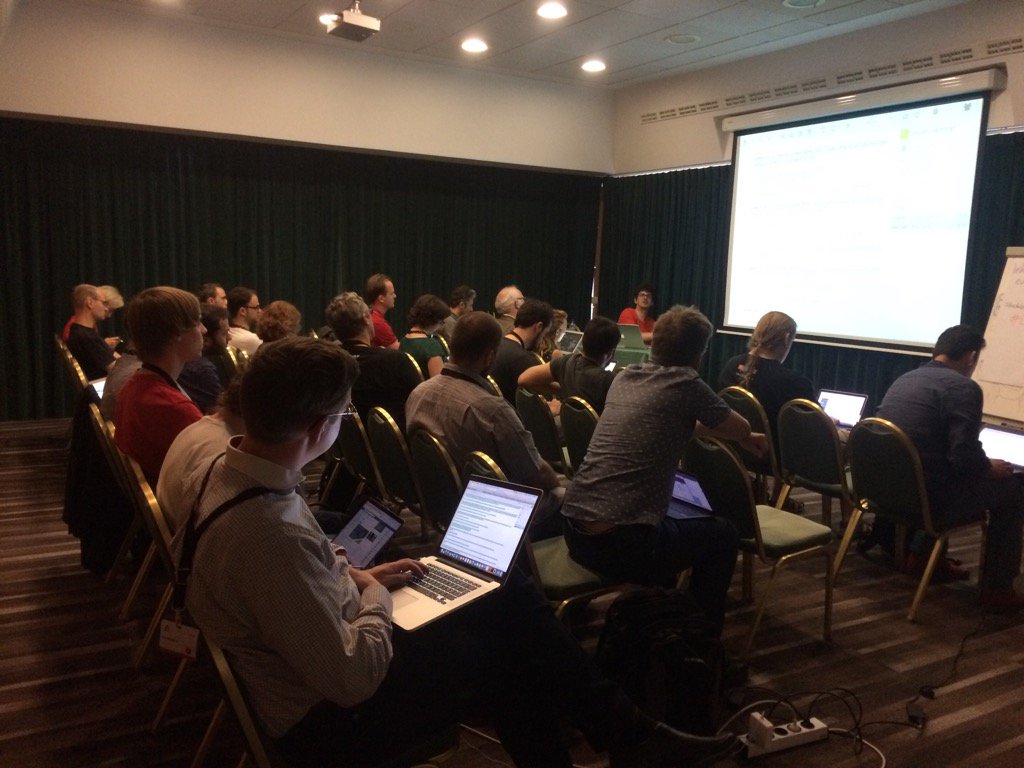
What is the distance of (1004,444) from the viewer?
3.61 metres

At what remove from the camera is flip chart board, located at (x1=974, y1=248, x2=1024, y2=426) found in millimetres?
4406

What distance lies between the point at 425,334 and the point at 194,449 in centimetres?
338

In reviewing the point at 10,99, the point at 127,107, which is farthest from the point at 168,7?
the point at 10,99

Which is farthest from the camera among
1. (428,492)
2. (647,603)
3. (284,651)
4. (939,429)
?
(939,429)

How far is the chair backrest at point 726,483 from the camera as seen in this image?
2.78m

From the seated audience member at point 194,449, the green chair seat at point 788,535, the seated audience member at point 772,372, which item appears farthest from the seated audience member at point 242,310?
the green chair seat at point 788,535

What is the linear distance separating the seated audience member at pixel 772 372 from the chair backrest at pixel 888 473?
0.69m

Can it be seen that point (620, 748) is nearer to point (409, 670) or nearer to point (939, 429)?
point (409, 670)

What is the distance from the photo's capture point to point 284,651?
139cm

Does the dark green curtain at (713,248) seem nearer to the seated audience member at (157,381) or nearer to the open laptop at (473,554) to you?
the open laptop at (473,554)

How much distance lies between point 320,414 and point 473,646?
0.65 meters

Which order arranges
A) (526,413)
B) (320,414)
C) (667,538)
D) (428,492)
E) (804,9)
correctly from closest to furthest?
1. (320,414)
2. (667,538)
3. (428,492)
4. (526,413)
5. (804,9)

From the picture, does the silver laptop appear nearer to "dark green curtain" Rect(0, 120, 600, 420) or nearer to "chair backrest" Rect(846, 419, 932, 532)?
"chair backrest" Rect(846, 419, 932, 532)

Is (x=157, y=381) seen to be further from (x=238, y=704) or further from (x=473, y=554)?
(x=238, y=704)
